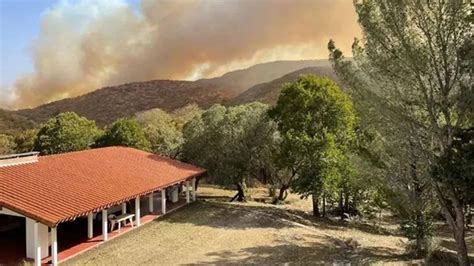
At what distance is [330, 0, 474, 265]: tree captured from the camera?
14.9 meters

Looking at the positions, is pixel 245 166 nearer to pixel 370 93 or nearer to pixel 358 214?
pixel 358 214

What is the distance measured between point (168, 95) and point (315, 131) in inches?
4046

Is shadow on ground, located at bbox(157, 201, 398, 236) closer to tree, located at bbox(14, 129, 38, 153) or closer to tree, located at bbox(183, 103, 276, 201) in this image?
tree, located at bbox(183, 103, 276, 201)

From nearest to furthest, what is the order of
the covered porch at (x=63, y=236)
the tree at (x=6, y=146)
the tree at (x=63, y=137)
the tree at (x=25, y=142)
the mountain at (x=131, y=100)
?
1. the covered porch at (x=63, y=236)
2. the tree at (x=63, y=137)
3. the tree at (x=25, y=142)
4. the tree at (x=6, y=146)
5. the mountain at (x=131, y=100)

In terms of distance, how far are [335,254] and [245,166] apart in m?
14.3

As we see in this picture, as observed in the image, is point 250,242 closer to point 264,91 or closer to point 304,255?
point 304,255

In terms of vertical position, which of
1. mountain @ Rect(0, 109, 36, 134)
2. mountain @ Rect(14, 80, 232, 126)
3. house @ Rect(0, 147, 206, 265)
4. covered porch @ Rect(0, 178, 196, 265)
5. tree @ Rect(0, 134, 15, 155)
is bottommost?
covered porch @ Rect(0, 178, 196, 265)

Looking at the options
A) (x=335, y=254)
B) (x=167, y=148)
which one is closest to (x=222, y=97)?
(x=167, y=148)

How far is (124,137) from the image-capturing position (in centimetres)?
3962

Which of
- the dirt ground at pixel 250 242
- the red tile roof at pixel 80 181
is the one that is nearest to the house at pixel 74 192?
the red tile roof at pixel 80 181

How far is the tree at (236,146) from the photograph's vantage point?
1248 inches

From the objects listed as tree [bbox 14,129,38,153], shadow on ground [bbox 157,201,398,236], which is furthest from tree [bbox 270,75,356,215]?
tree [bbox 14,129,38,153]

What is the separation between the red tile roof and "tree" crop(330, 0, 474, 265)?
12207mm

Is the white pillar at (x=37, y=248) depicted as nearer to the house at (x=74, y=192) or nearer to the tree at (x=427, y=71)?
the house at (x=74, y=192)
